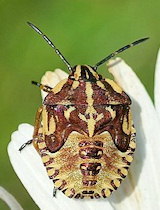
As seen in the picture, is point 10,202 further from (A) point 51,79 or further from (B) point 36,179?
(A) point 51,79

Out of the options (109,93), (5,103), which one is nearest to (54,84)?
(109,93)

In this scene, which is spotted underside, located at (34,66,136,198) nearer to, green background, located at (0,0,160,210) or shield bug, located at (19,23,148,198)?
shield bug, located at (19,23,148,198)

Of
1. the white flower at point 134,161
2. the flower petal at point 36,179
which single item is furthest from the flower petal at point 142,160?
the flower petal at point 36,179

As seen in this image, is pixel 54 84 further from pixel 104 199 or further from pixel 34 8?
pixel 34 8

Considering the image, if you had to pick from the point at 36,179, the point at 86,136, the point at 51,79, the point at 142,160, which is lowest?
the point at 142,160

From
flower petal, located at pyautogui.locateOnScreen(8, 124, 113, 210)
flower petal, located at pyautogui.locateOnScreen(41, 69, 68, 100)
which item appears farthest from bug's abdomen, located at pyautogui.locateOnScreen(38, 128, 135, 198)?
flower petal, located at pyautogui.locateOnScreen(41, 69, 68, 100)

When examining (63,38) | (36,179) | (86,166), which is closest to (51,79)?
(36,179)

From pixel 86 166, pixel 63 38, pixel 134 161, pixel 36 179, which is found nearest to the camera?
pixel 86 166
